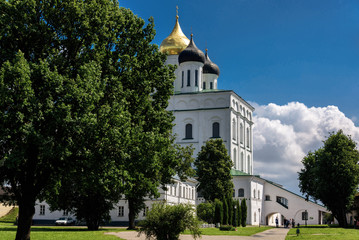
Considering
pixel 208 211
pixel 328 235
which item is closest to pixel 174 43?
pixel 208 211

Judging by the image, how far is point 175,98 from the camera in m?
69.8

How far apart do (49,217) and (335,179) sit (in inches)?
1160

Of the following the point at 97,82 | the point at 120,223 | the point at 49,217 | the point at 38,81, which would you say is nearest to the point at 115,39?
the point at 97,82

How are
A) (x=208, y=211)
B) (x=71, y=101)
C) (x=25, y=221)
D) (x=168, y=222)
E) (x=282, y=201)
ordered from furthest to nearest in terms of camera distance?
(x=282, y=201), (x=208, y=211), (x=25, y=221), (x=168, y=222), (x=71, y=101)

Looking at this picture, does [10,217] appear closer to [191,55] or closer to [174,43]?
[191,55]

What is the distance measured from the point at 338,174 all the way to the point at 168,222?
31985 mm

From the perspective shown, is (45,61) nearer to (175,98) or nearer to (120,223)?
(120,223)

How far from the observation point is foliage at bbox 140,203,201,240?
59.6ft

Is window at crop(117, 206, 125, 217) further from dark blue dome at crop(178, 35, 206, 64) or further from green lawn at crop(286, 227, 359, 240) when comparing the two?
dark blue dome at crop(178, 35, 206, 64)

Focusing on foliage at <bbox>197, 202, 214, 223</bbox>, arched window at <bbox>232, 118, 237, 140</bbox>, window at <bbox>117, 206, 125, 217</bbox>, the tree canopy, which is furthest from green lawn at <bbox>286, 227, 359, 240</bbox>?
arched window at <bbox>232, 118, 237, 140</bbox>

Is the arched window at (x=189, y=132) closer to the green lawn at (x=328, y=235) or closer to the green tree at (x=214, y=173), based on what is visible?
the green tree at (x=214, y=173)

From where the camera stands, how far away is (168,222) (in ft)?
59.4

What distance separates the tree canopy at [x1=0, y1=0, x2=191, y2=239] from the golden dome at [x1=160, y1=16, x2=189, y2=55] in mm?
53800

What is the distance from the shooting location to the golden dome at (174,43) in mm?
75669
